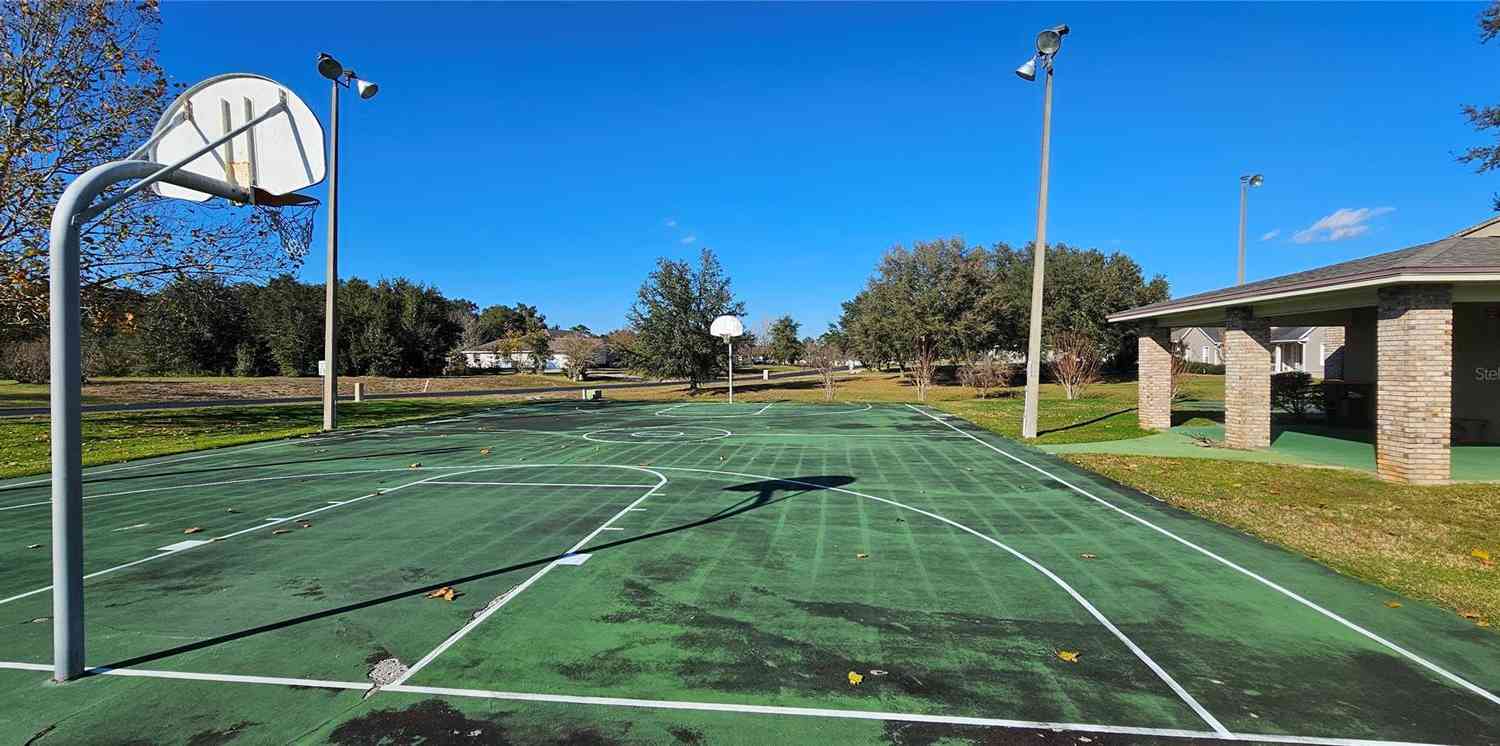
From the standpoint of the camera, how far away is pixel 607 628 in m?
4.38

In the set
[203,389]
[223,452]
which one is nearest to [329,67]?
[223,452]

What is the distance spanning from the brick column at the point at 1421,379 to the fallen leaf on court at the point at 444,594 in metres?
13.0

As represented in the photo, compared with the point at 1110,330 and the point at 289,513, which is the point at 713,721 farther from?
the point at 1110,330

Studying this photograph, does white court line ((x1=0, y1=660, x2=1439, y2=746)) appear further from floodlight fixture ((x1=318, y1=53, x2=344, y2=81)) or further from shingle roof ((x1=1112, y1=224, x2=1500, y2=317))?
floodlight fixture ((x1=318, y1=53, x2=344, y2=81))

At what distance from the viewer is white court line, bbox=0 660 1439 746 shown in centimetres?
315

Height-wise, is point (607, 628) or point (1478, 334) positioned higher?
point (1478, 334)

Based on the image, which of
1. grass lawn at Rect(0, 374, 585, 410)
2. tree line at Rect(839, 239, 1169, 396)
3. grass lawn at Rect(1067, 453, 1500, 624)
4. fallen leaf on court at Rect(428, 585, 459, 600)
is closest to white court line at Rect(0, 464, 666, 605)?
fallen leaf on court at Rect(428, 585, 459, 600)

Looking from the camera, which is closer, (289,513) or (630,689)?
(630,689)

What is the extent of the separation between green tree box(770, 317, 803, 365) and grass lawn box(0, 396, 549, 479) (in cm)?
7788

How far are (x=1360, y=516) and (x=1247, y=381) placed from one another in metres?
6.76

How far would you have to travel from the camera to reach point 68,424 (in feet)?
11.3

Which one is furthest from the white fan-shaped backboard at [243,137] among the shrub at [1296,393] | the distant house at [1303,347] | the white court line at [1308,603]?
the distant house at [1303,347]

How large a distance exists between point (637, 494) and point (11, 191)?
17466 millimetres

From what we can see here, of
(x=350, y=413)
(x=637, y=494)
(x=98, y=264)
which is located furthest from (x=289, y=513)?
(x=350, y=413)
